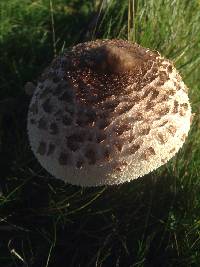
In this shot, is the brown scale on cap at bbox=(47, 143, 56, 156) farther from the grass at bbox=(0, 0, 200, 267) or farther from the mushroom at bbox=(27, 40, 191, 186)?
the grass at bbox=(0, 0, 200, 267)

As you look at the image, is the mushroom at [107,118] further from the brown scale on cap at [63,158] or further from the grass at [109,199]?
the grass at [109,199]

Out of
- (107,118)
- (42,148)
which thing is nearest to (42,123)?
(42,148)

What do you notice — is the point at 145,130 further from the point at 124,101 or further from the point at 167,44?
the point at 167,44

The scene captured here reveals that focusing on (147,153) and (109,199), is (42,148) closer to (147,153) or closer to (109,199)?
(147,153)

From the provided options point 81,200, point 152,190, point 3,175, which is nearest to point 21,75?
point 3,175

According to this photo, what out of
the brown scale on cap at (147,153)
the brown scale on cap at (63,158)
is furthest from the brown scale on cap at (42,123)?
the brown scale on cap at (147,153)
